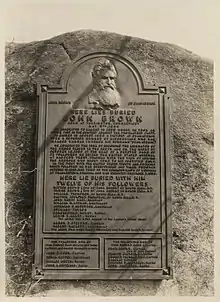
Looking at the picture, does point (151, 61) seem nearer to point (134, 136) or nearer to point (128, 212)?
point (134, 136)

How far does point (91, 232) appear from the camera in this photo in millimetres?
6246

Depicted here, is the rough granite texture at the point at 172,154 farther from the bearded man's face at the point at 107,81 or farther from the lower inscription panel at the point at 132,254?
the bearded man's face at the point at 107,81

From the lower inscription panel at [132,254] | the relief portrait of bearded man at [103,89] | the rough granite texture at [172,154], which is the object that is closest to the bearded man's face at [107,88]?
the relief portrait of bearded man at [103,89]

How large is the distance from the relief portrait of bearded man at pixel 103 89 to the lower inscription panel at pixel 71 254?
1412mm

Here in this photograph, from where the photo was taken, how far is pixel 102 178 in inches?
249

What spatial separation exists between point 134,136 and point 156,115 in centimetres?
32

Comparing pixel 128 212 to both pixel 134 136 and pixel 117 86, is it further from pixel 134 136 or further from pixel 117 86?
pixel 117 86

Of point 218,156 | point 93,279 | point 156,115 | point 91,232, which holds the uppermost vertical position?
point 156,115

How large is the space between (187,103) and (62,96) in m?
1.33

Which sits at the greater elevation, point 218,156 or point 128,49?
point 128,49

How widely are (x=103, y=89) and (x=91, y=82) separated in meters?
0.15

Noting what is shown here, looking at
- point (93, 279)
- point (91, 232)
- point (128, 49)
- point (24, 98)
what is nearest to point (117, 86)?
point (128, 49)

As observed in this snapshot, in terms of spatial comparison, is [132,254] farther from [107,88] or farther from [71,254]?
[107,88]

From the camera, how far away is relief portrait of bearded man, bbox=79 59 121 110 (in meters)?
6.45
